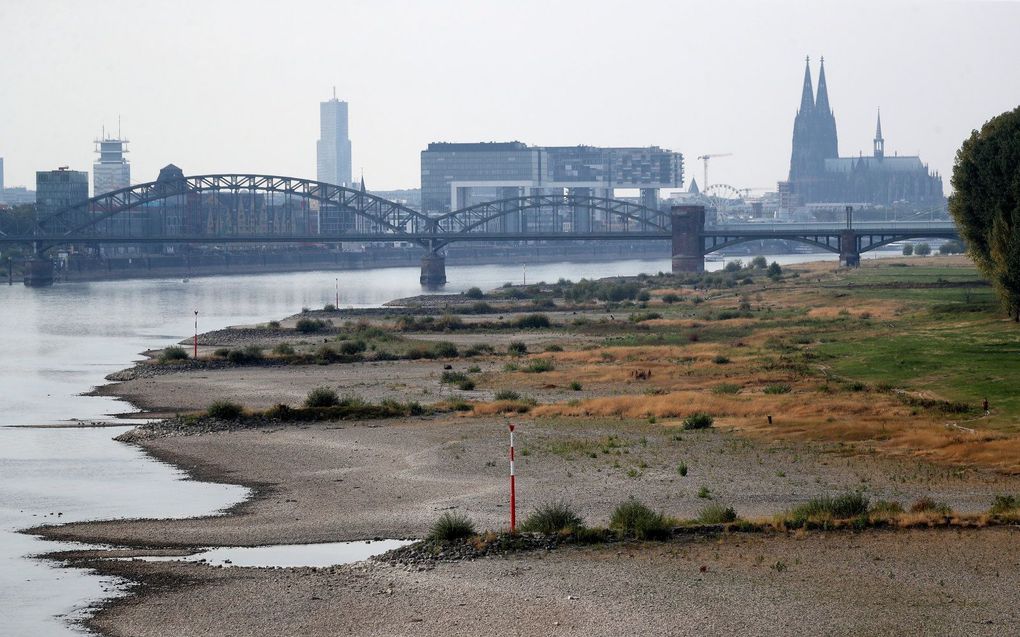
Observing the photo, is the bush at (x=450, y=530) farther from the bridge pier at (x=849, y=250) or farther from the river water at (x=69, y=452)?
the bridge pier at (x=849, y=250)

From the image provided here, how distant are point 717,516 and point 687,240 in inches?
6315

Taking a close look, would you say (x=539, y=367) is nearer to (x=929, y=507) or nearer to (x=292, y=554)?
(x=292, y=554)

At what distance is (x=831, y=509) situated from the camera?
25656mm

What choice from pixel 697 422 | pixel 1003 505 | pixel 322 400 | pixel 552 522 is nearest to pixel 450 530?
pixel 552 522

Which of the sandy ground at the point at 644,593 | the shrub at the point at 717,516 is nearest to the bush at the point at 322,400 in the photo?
the sandy ground at the point at 644,593

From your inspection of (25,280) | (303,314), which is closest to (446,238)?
(25,280)

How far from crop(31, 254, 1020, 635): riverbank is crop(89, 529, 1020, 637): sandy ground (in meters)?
0.05

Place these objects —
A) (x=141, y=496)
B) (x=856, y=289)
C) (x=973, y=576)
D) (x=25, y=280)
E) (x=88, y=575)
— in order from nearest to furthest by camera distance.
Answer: (x=973, y=576) < (x=88, y=575) < (x=141, y=496) < (x=856, y=289) < (x=25, y=280)

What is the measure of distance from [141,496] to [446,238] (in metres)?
152

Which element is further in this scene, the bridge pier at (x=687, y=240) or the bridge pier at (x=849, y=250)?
the bridge pier at (x=687, y=240)

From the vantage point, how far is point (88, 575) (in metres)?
24.5

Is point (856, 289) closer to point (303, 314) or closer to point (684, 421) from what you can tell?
point (303, 314)

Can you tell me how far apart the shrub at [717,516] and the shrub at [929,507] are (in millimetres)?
3078

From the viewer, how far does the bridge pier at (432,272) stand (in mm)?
174125
